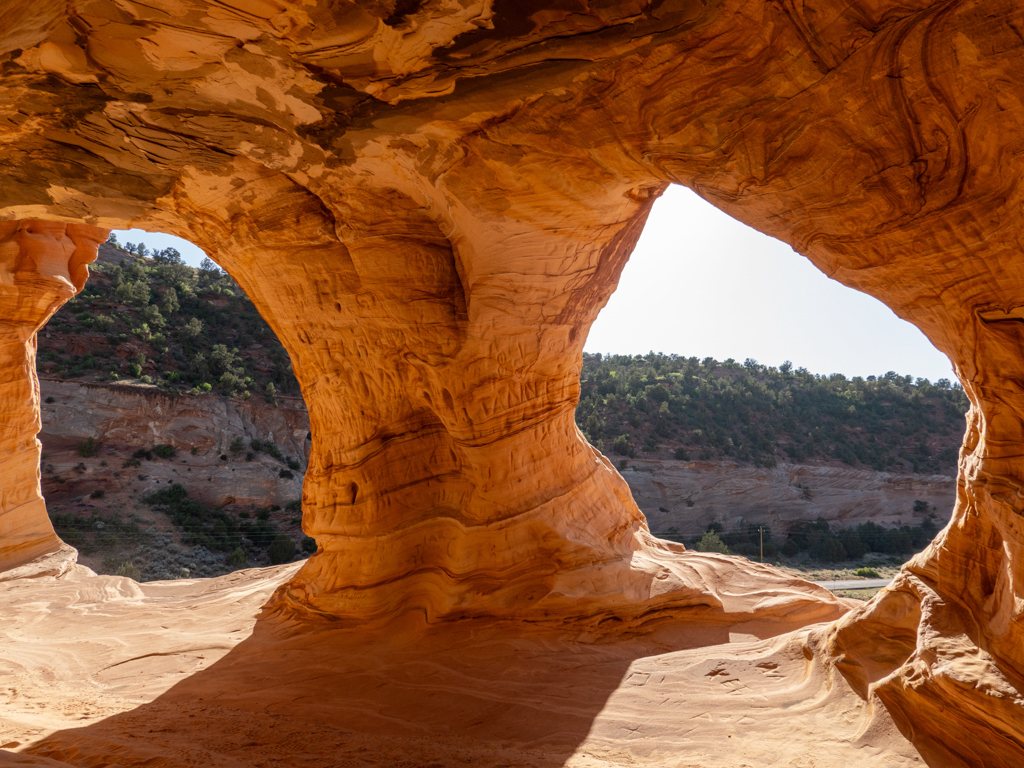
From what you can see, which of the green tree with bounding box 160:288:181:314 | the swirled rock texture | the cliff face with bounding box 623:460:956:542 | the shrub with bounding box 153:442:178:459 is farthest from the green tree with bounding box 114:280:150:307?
the cliff face with bounding box 623:460:956:542

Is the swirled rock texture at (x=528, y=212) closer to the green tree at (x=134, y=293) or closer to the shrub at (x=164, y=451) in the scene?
the shrub at (x=164, y=451)

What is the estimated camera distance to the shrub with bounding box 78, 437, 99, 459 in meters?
21.5

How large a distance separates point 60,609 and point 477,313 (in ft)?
23.1

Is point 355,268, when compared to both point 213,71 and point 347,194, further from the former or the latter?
point 213,71

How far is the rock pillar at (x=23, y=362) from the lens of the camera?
1033 cm

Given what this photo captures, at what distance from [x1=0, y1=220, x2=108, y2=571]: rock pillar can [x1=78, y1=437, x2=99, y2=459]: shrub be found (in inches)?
483

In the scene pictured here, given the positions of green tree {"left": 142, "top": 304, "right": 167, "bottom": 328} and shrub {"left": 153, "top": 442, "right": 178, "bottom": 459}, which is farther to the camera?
green tree {"left": 142, "top": 304, "right": 167, "bottom": 328}

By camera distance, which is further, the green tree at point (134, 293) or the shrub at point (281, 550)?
the green tree at point (134, 293)

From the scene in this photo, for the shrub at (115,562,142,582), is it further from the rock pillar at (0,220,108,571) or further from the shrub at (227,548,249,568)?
the rock pillar at (0,220,108,571)

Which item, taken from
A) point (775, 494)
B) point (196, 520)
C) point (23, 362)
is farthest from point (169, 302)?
point (775, 494)

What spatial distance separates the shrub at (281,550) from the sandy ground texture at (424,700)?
1509 centimetres

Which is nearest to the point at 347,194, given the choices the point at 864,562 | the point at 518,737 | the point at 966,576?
the point at 518,737

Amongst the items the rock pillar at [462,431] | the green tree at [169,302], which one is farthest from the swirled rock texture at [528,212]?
the green tree at [169,302]

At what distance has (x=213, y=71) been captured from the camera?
164 inches
